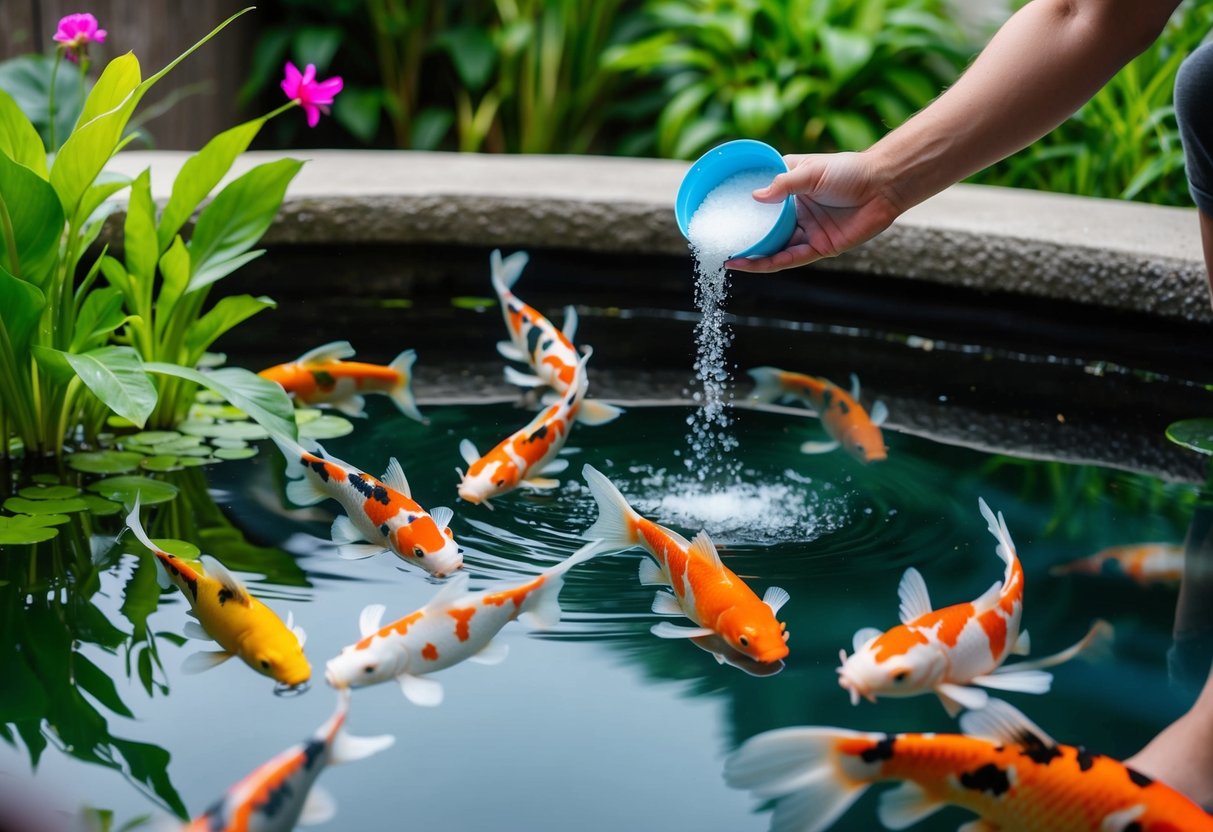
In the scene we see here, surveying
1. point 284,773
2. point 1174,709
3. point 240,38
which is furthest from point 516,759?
point 240,38

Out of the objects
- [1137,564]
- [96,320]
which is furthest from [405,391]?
[1137,564]

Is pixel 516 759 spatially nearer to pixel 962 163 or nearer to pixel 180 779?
pixel 180 779

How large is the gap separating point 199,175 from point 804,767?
159 centimetres

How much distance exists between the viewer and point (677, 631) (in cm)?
164

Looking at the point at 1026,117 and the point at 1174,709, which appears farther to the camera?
the point at 1026,117

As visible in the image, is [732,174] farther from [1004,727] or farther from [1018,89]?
[1004,727]

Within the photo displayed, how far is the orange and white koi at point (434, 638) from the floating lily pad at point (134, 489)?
0.73m

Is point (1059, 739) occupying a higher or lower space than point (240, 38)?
lower

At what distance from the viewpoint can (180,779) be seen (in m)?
1.41

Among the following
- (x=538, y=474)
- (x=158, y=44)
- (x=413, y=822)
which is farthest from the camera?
(x=158, y=44)

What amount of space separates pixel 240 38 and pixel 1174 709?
5061mm

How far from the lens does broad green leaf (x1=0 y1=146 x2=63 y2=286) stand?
1.92 metres

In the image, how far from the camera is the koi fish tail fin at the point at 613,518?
1.76m

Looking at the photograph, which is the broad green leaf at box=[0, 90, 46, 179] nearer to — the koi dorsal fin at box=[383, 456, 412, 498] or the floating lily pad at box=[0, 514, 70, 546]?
the floating lily pad at box=[0, 514, 70, 546]
